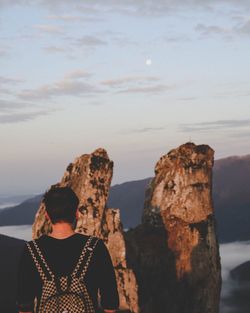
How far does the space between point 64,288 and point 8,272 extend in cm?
11777

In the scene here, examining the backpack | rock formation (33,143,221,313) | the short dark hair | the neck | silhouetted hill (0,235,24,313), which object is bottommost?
silhouetted hill (0,235,24,313)

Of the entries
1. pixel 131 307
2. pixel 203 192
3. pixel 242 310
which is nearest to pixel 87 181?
pixel 131 307

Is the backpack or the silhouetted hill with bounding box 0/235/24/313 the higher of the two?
the backpack

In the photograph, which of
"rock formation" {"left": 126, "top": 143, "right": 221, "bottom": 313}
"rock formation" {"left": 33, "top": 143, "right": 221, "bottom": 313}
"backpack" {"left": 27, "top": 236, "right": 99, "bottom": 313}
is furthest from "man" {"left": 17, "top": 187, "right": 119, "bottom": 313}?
"rock formation" {"left": 126, "top": 143, "right": 221, "bottom": 313}

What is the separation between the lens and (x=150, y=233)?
192 ft

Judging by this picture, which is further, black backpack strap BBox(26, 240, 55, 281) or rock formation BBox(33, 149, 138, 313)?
rock formation BBox(33, 149, 138, 313)

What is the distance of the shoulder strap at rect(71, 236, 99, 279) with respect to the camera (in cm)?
714

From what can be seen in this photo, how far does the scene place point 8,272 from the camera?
120 m

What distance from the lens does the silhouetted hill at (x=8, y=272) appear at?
89012 millimetres

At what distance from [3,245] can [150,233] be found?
101 meters

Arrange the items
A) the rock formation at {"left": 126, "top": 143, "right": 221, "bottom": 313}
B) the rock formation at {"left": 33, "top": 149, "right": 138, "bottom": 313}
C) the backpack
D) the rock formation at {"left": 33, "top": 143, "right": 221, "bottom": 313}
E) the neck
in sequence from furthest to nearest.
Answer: the rock formation at {"left": 126, "top": 143, "right": 221, "bottom": 313} → the rock formation at {"left": 33, "top": 143, "right": 221, "bottom": 313} → the rock formation at {"left": 33, "top": 149, "right": 138, "bottom": 313} → the neck → the backpack

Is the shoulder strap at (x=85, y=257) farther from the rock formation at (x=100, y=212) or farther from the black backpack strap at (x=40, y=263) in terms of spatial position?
the rock formation at (x=100, y=212)

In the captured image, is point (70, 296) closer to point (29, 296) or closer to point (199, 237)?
point (29, 296)

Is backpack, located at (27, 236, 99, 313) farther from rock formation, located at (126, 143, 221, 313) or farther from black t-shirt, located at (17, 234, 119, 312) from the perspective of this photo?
rock formation, located at (126, 143, 221, 313)
